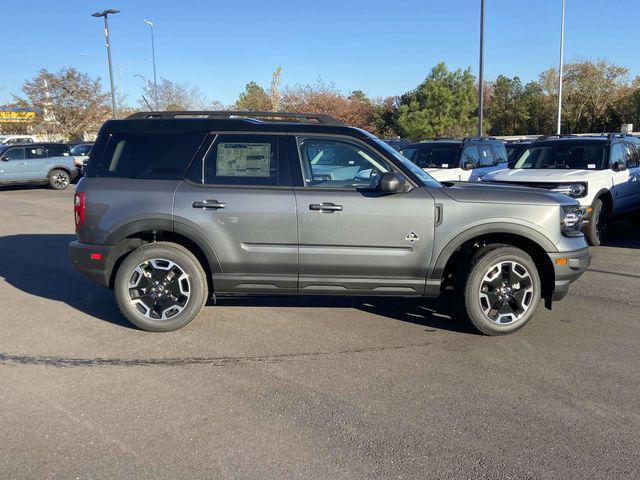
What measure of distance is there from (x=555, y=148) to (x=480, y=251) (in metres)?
6.37

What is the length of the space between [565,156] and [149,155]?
26.3 feet

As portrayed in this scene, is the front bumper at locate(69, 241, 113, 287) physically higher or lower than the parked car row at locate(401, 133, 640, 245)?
lower

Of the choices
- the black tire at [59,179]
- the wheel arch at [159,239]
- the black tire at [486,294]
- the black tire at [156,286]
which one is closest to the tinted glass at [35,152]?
the black tire at [59,179]

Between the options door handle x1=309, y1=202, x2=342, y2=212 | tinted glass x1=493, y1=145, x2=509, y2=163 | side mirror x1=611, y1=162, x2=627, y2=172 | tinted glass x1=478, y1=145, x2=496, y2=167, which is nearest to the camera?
door handle x1=309, y1=202, x2=342, y2=212

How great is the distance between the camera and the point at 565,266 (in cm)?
510

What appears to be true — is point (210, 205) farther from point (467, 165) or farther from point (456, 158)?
point (456, 158)

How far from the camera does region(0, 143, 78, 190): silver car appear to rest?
21.1 metres

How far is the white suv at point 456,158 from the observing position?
12.0 meters

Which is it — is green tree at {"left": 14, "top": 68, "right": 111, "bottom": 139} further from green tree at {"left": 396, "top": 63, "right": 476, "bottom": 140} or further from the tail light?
the tail light

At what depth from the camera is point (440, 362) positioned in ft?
14.9

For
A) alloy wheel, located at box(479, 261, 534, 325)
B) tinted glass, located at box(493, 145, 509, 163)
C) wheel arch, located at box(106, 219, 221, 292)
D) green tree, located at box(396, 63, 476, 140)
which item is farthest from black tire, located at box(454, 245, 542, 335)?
green tree, located at box(396, 63, 476, 140)

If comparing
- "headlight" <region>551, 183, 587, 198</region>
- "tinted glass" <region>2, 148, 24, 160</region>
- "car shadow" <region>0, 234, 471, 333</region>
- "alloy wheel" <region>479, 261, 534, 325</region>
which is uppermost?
"tinted glass" <region>2, 148, 24, 160</region>

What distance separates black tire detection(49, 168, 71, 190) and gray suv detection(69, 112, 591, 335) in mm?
18546

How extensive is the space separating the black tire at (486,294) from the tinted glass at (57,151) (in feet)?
68.7
